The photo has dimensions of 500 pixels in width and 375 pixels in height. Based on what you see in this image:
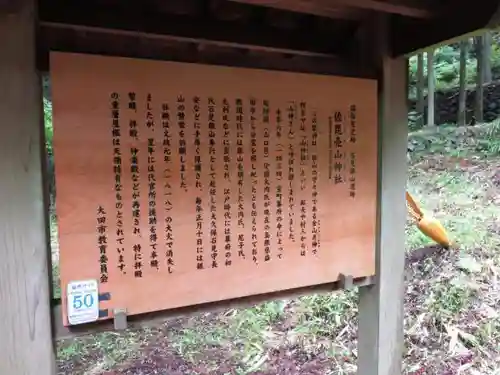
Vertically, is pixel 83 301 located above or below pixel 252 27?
below

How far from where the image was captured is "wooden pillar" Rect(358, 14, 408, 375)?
2.26 m

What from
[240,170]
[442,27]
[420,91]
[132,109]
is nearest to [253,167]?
[240,170]

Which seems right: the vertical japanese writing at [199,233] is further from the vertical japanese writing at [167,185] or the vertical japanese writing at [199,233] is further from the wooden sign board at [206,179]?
the vertical japanese writing at [167,185]

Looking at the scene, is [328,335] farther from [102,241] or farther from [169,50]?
[169,50]

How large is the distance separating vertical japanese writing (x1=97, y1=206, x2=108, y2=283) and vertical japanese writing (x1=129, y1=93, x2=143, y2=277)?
0.11 m

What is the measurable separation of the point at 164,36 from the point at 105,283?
1187mm

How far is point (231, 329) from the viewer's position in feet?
13.1

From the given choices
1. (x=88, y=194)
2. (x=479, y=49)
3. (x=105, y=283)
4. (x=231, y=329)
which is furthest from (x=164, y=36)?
(x=479, y=49)

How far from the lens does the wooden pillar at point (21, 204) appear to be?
150 cm

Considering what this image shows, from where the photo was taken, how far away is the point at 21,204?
152cm

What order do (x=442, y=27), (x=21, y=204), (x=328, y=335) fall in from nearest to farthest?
(x=21, y=204) → (x=442, y=27) → (x=328, y=335)

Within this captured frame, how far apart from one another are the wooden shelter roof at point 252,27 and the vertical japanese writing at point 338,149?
0.85 feet

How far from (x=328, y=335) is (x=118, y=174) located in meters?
2.72

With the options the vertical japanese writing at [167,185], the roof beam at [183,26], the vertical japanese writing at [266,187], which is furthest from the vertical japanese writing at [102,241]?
the roof beam at [183,26]
